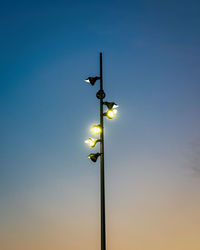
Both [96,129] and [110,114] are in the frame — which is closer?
[96,129]

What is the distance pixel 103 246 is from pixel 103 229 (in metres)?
0.48

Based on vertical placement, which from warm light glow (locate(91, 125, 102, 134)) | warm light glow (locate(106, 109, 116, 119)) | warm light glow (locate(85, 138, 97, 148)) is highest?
warm light glow (locate(106, 109, 116, 119))

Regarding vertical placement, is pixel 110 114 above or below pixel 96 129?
above

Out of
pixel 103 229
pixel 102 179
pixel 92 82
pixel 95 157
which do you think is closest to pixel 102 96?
pixel 92 82

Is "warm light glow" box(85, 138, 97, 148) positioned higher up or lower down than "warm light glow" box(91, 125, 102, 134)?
lower down

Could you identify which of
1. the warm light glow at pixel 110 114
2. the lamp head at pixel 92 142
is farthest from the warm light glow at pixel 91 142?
the warm light glow at pixel 110 114

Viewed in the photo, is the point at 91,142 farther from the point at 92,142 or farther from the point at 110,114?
the point at 110,114

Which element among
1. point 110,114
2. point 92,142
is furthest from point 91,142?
point 110,114

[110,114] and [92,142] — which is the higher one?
[110,114]

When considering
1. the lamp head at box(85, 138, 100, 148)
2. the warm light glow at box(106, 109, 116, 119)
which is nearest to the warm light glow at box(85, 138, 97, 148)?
the lamp head at box(85, 138, 100, 148)

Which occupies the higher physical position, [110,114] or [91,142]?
[110,114]

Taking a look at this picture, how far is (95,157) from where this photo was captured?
34.4 feet

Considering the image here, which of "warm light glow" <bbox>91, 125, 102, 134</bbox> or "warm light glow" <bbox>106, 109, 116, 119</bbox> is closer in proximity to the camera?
"warm light glow" <bbox>91, 125, 102, 134</bbox>

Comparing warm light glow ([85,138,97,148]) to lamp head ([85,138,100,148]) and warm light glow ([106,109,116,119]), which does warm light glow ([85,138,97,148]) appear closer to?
lamp head ([85,138,100,148])
